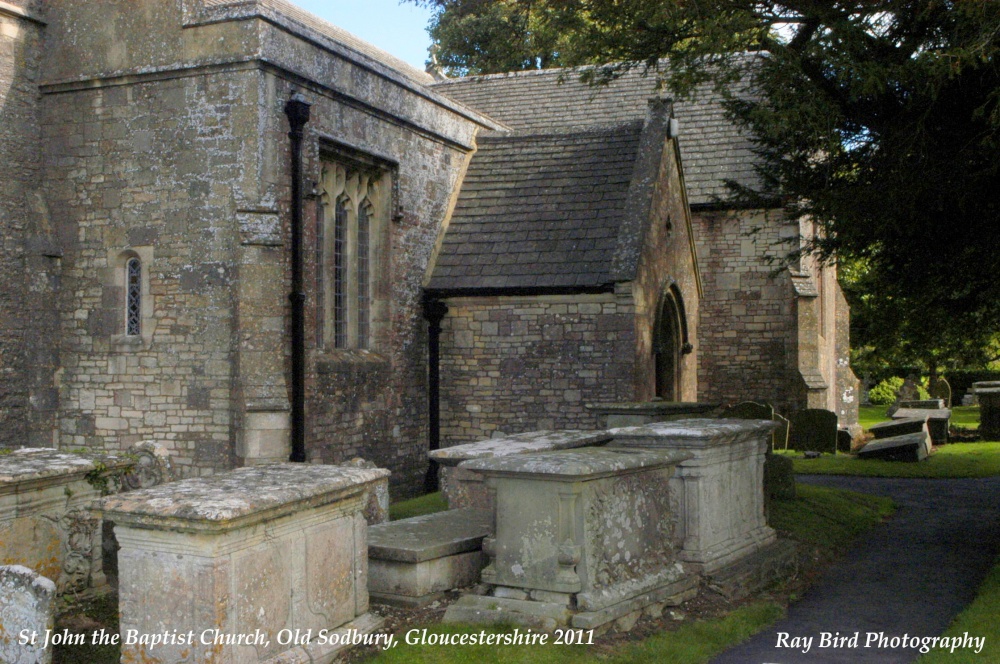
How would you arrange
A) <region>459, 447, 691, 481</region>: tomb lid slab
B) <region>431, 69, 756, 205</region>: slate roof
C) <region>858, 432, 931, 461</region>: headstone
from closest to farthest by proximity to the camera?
<region>459, 447, 691, 481</region>: tomb lid slab < <region>858, 432, 931, 461</region>: headstone < <region>431, 69, 756, 205</region>: slate roof

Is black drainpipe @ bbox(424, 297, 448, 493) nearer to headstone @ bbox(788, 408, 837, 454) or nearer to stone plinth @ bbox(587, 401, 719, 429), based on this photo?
stone plinth @ bbox(587, 401, 719, 429)

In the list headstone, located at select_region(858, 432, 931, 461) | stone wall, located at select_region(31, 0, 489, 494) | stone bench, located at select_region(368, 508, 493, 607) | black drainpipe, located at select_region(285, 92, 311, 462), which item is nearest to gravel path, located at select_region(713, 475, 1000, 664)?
stone bench, located at select_region(368, 508, 493, 607)

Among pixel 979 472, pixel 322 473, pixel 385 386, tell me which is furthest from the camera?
pixel 979 472

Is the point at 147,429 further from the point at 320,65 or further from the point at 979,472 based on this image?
the point at 979,472

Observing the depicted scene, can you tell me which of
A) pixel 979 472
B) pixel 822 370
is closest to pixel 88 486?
pixel 979 472

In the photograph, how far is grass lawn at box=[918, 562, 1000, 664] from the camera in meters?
6.48

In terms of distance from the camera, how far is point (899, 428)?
2111 cm

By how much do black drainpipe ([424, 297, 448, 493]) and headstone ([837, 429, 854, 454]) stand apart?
9.67 metres

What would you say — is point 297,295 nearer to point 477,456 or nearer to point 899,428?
point 477,456

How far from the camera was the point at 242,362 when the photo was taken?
11.9 m

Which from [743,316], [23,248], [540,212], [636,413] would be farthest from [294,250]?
[743,316]

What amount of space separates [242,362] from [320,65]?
4138 millimetres

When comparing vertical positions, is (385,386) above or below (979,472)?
above

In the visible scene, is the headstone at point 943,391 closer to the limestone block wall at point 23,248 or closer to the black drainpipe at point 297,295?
the black drainpipe at point 297,295
